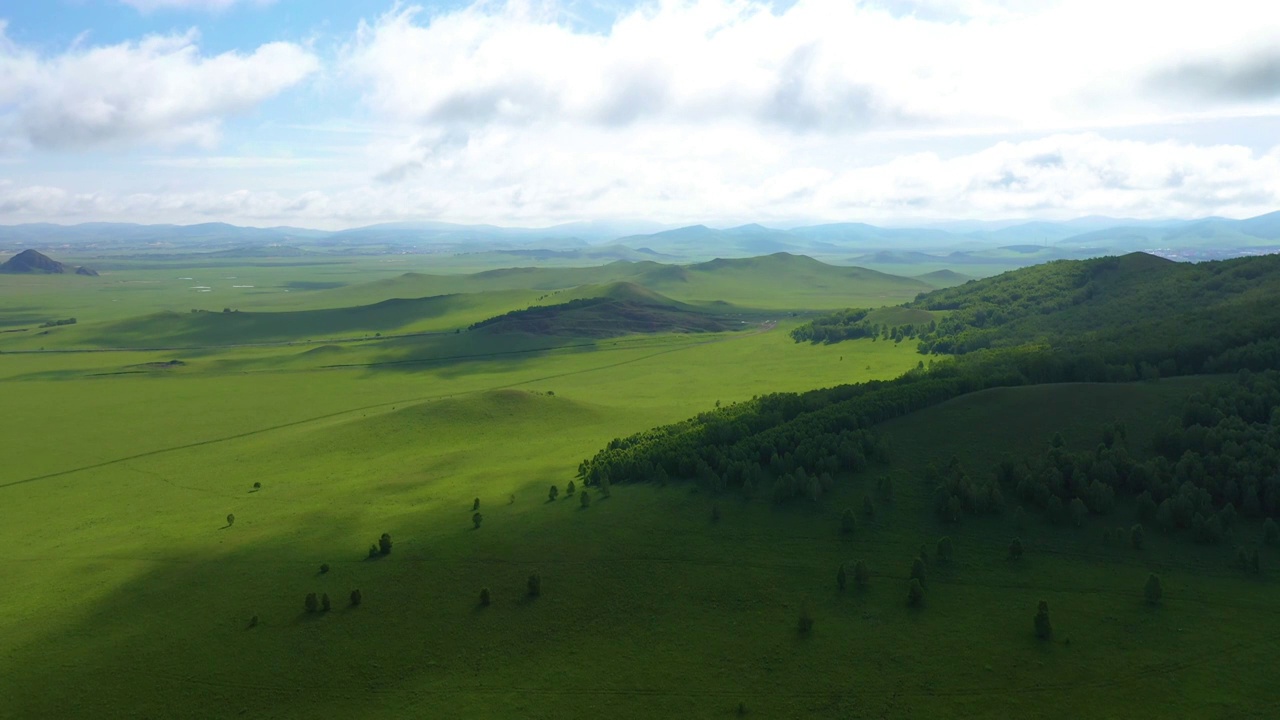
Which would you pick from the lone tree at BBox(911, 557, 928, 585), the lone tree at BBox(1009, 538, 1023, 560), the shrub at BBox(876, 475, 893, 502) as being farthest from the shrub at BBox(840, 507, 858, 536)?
the lone tree at BBox(1009, 538, 1023, 560)

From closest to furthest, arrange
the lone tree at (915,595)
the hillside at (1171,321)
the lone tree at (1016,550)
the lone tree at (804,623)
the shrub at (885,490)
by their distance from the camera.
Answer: the lone tree at (804,623)
the lone tree at (915,595)
the lone tree at (1016,550)
the shrub at (885,490)
the hillside at (1171,321)

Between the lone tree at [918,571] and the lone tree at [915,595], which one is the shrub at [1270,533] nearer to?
the lone tree at [918,571]

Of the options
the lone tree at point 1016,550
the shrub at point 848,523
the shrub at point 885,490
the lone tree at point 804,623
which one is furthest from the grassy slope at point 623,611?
the shrub at point 885,490

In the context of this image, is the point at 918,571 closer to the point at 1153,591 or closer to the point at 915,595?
the point at 915,595

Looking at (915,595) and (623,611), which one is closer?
(915,595)

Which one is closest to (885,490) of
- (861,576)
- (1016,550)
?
(1016,550)

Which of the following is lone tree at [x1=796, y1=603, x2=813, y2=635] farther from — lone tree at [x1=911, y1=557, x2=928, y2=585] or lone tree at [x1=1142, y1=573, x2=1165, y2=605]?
lone tree at [x1=1142, y1=573, x2=1165, y2=605]

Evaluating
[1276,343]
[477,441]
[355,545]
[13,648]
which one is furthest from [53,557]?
[1276,343]
